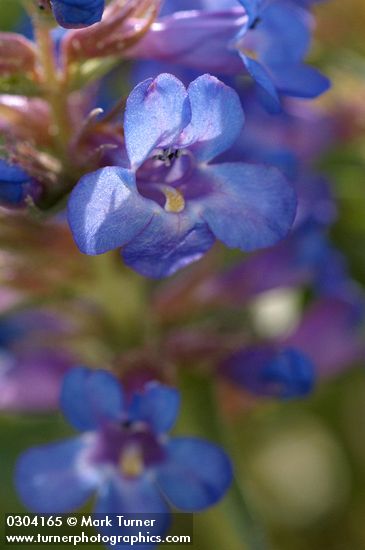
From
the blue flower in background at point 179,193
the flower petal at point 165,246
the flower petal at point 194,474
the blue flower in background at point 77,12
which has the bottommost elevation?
the flower petal at point 194,474

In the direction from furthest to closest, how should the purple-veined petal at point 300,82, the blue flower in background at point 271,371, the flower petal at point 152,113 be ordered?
1. the blue flower in background at point 271,371
2. the purple-veined petal at point 300,82
3. the flower petal at point 152,113

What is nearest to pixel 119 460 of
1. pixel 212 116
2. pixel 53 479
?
pixel 53 479

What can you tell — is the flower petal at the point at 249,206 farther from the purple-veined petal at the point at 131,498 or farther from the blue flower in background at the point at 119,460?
the purple-veined petal at the point at 131,498

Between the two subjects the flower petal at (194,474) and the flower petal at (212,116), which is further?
the flower petal at (194,474)

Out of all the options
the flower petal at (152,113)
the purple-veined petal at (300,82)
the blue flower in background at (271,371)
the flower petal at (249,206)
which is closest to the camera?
the flower petal at (152,113)

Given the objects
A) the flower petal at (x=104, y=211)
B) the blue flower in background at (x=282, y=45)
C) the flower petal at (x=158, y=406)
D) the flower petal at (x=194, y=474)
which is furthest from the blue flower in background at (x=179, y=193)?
the flower petal at (x=194, y=474)

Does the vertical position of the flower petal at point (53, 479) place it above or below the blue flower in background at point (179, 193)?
below

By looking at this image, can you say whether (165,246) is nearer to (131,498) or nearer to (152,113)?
(152,113)

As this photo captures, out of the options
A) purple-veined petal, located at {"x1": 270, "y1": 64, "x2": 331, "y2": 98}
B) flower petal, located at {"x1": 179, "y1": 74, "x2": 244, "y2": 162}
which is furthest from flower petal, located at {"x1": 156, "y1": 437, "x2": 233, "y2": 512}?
purple-veined petal, located at {"x1": 270, "y1": 64, "x2": 331, "y2": 98}
